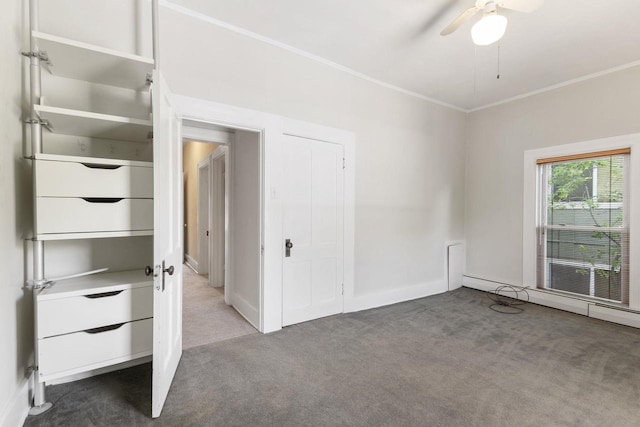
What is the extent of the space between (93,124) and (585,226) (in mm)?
5068

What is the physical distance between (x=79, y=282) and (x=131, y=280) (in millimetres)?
304

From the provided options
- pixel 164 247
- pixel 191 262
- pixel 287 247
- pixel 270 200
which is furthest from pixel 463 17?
pixel 191 262

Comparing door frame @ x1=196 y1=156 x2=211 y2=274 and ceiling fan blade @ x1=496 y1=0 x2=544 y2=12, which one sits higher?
ceiling fan blade @ x1=496 y1=0 x2=544 y2=12

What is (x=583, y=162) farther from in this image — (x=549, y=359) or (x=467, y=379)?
(x=467, y=379)

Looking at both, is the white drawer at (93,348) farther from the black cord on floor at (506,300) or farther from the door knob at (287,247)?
the black cord on floor at (506,300)

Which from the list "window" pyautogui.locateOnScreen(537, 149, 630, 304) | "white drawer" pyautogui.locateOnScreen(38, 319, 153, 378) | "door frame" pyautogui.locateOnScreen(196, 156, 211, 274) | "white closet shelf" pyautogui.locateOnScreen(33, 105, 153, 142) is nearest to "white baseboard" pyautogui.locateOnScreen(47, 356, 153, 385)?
"white drawer" pyautogui.locateOnScreen(38, 319, 153, 378)

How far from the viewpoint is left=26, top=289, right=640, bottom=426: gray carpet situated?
5.72 ft

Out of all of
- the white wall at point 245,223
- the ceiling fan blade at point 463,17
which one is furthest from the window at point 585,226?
the white wall at point 245,223

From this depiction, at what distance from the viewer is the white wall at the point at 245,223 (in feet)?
9.78

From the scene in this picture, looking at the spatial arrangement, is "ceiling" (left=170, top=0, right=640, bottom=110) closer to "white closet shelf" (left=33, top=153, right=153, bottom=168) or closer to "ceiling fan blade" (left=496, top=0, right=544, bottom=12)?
"ceiling fan blade" (left=496, top=0, right=544, bottom=12)

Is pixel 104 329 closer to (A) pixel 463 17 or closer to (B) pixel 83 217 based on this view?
(B) pixel 83 217

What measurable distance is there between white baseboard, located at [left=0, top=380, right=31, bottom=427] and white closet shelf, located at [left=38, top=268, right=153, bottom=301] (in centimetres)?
55

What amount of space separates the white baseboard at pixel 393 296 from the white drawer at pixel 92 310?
2177mm

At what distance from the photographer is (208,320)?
10.6 ft
